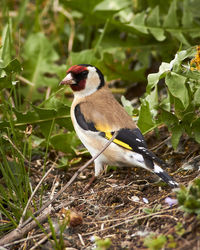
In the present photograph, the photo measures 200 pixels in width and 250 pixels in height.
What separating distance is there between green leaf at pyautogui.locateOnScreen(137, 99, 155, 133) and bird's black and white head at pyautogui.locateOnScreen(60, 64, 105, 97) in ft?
1.72

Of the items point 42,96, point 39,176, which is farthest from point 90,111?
point 42,96

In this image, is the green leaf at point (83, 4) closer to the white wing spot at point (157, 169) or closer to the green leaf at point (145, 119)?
the green leaf at point (145, 119)

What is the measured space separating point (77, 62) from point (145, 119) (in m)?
1.38

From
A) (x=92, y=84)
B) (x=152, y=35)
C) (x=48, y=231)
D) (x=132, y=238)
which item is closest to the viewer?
(x=132, y=238)

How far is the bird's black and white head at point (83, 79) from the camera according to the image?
370cm

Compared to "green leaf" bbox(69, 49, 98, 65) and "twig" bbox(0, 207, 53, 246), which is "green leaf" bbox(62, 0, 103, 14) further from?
"twig" bbox(0, 207, 53, 246)

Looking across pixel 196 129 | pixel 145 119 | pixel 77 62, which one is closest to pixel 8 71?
pixel 145 119

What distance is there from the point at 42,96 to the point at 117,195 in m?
2.23

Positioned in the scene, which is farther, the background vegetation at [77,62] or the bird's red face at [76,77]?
the bird's red face at [76,77]

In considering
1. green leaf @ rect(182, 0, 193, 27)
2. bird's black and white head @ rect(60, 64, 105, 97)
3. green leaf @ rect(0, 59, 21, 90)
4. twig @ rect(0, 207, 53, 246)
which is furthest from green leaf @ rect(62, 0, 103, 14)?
twig @ rect(0, 207, 53, 246)

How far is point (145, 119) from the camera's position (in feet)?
11.8

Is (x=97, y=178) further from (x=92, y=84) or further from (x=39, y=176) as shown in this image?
(x=92, y=84)

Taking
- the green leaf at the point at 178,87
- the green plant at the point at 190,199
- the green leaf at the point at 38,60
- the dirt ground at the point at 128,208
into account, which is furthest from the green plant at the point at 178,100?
the green leaf at the point at 38,60

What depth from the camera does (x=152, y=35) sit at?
4.97m
